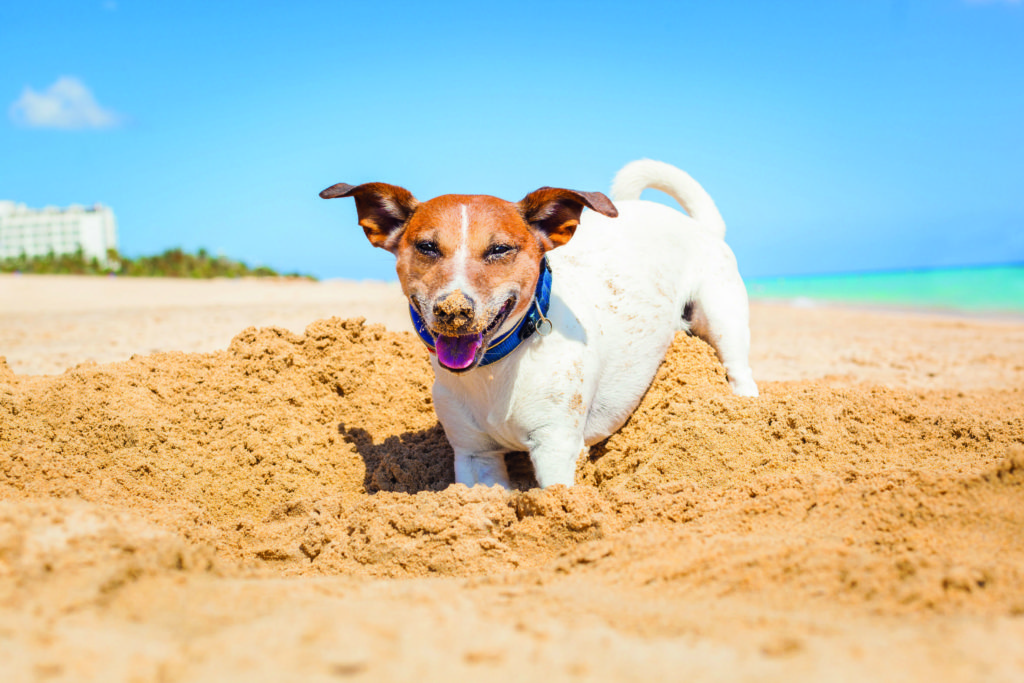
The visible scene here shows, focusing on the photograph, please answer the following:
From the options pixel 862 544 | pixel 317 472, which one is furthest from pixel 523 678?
pixel 317 472

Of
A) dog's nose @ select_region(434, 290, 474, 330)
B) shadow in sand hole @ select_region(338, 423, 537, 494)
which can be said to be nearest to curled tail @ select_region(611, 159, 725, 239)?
shadow in sand hole @ select_region(338, 423, 537, 494)

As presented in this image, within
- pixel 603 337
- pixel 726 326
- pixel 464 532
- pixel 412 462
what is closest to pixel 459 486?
pixel 464 532

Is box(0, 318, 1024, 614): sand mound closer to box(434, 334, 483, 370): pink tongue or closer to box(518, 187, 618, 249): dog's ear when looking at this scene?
box(434, 334, 483, 370): pink tongue

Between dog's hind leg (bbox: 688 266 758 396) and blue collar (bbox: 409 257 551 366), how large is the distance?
1614 millimetres

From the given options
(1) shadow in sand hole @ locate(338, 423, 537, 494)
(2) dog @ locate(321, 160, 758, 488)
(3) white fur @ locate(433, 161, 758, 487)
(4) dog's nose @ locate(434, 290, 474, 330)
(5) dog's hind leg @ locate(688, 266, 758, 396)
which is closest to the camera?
(4) dog's nose @ locate(434, 290, 474, 330)

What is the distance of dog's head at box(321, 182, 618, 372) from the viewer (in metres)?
2.71

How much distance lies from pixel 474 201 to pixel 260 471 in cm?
172

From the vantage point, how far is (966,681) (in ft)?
3.91

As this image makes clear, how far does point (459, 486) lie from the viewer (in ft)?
9.52

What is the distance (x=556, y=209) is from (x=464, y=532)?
1.45 m

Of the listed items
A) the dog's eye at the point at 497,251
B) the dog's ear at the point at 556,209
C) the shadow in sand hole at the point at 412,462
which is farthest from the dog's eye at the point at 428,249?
the shadow in sand hole at the point at 412,462

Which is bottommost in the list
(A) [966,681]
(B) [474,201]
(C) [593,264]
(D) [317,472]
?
(D) [317,472]

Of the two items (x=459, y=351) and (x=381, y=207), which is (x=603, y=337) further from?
(x=381, y=207)

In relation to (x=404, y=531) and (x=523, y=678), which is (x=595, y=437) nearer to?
(x=404, y=531)
